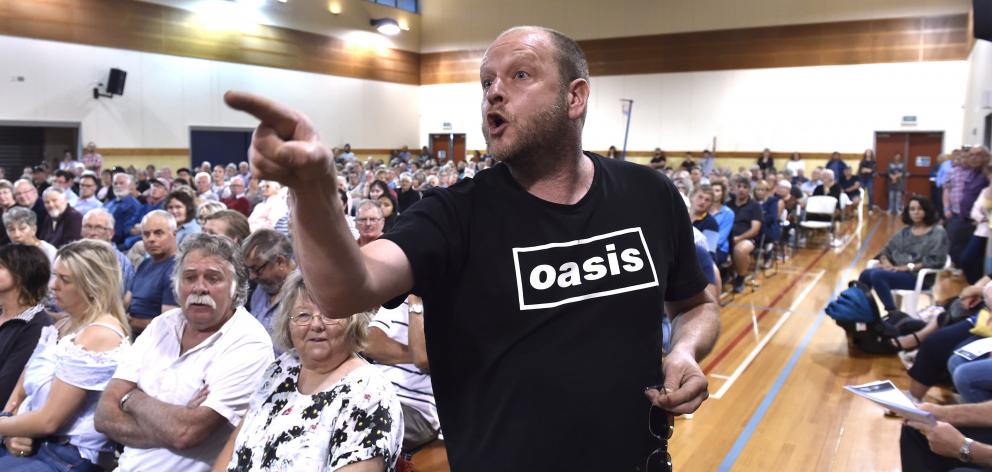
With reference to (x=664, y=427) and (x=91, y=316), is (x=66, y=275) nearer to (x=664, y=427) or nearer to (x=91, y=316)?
(x=91, y=316)

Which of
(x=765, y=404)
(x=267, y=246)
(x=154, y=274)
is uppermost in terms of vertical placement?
(x=267, y=246)

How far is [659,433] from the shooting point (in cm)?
126

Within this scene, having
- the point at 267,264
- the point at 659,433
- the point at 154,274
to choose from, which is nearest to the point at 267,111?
the point at 659,433

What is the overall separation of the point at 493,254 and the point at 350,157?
17675mm

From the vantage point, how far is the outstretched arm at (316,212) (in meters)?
0.76

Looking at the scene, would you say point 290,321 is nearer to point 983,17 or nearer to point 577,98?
point 577,98

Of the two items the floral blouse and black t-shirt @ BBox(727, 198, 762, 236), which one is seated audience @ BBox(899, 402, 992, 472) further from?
black t-shirt @ BBox(727, 198, 762, 236)

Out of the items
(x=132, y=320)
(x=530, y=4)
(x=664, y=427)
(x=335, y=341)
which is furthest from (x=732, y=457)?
(x=530, y=4)

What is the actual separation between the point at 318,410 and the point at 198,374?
67cm

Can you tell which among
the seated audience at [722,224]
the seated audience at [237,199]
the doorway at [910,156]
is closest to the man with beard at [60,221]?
the seated audience at [237,199]

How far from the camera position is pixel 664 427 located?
126 centimetres

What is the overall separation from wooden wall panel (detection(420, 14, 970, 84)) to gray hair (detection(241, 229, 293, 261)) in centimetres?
1746

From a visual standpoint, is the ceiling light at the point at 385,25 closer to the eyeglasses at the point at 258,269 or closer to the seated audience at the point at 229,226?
the seated audience at the point at 229,226

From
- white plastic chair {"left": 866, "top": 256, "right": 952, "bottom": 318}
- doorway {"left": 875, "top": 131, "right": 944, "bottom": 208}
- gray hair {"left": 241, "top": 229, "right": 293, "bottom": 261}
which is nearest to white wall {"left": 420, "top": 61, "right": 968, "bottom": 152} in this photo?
doorway {"left": 875, "top": 131, "right": 944, "bottom": 208}
